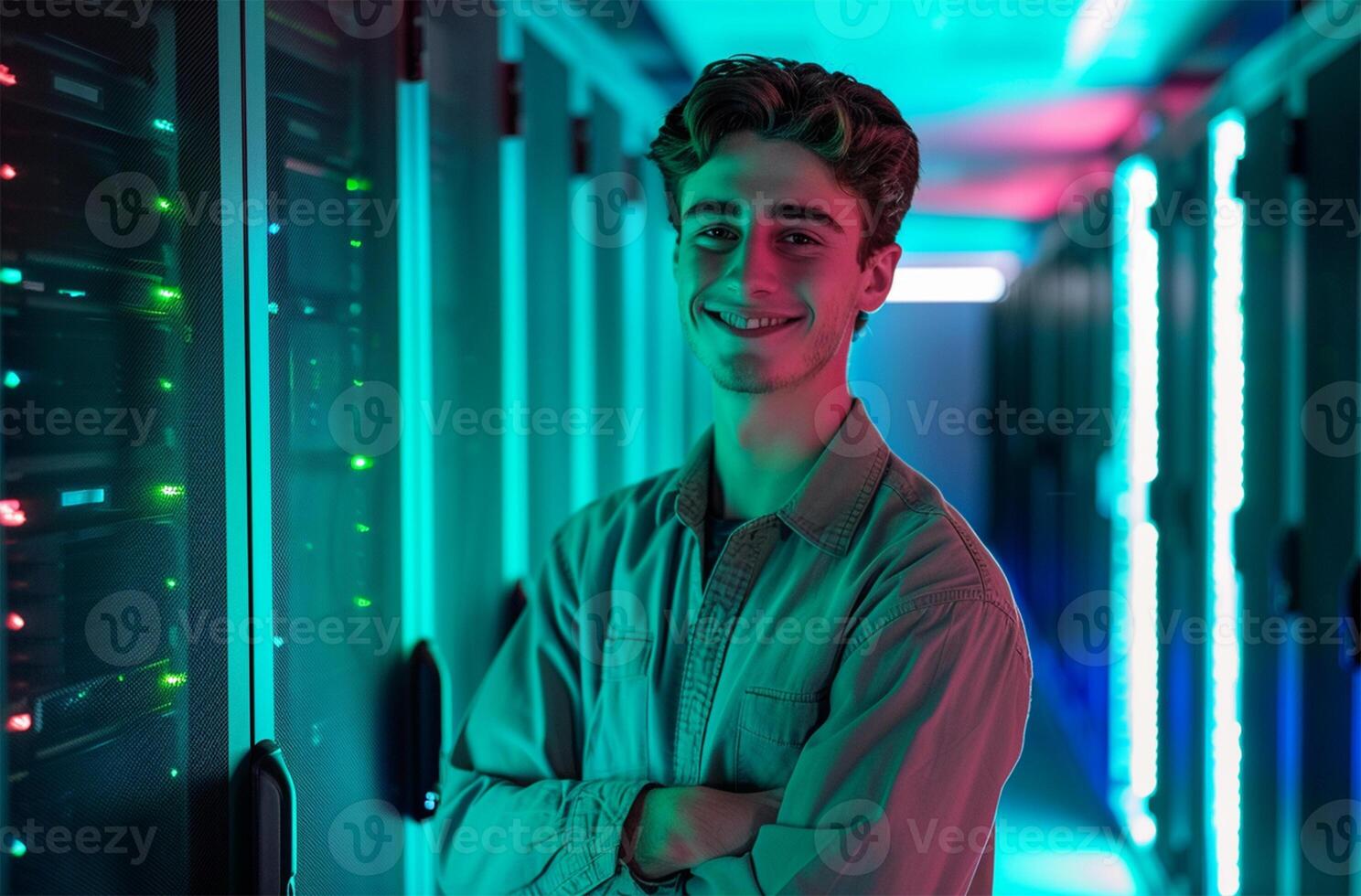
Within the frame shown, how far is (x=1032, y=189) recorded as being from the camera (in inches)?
223

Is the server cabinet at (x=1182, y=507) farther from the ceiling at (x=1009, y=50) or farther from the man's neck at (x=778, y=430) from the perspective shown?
the man's neck at (x=778, y=430)

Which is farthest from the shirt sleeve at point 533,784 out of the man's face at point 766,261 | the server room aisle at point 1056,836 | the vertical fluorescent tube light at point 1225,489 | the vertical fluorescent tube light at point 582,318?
the server room aisle at point 1056,836

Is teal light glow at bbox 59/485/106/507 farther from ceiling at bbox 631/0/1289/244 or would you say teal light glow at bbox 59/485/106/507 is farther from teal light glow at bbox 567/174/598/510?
ceiling at bbox 631/0/1289/244

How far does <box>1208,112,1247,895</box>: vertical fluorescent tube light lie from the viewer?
2775 mm

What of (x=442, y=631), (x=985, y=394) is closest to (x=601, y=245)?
(x=442, y=631)

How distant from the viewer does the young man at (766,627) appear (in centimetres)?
117

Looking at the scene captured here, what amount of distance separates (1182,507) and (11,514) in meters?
3.21

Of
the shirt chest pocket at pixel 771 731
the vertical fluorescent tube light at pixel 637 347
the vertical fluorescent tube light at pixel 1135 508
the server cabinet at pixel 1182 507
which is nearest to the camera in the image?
the shirt chest pocket at pixel 771 731

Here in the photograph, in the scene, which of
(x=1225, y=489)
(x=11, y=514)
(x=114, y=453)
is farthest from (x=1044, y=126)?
(x=11, y=514)

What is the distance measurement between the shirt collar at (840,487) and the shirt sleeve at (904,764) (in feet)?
0.51

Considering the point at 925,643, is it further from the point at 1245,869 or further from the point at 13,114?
the point at 1245,869

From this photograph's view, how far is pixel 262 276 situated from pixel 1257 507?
2.40 meters

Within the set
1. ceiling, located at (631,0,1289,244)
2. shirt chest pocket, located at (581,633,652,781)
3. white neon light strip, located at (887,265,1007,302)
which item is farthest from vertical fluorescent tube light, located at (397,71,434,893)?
white neon light strip, located at (887,265,1007,302)

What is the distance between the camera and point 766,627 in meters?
1.32
